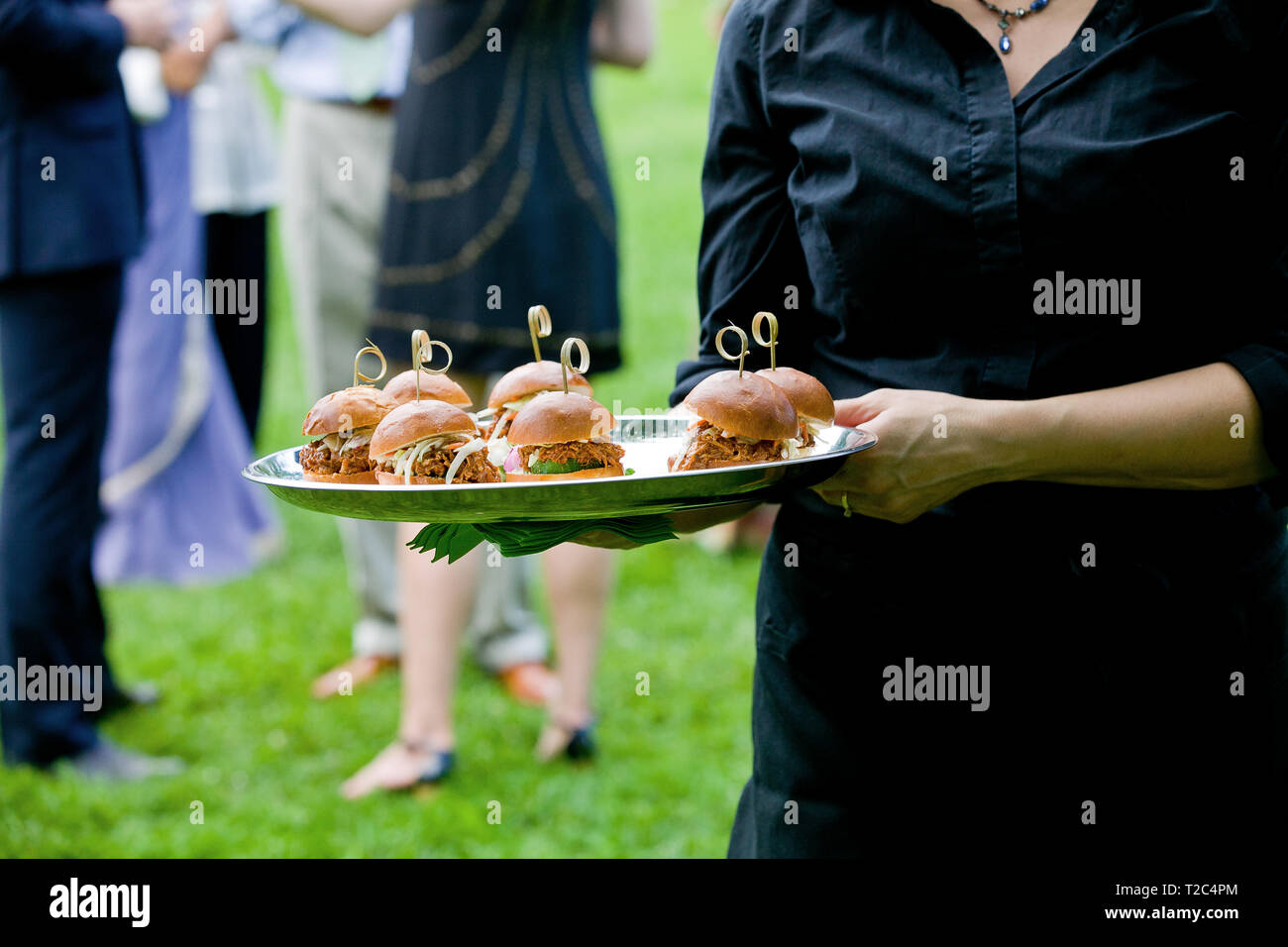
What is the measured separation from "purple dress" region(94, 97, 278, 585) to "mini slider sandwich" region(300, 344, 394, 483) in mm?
4031

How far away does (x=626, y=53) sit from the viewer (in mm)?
4160

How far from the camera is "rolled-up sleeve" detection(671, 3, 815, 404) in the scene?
1.92 metres

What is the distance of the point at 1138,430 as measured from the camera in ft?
5.42

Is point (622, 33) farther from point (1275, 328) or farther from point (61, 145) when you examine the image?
point (1275, 328)

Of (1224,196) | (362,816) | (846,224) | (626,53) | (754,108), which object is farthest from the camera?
(626,53)

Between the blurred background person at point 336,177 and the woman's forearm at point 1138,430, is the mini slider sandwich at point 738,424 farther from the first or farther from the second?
the blurred background person at point 336,177

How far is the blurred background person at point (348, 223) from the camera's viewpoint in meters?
4.69

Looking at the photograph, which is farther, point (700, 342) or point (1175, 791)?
point (700, 342)

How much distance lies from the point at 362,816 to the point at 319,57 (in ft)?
8.41

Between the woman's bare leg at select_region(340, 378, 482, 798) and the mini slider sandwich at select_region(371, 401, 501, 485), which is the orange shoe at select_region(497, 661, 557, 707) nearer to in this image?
the woman's bare leg at select_region(340, 378, 482, 798)

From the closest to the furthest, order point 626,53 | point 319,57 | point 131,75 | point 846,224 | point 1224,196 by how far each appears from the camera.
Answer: point 1224,196
point 846,224
point 626,53
point 319,57
point 131,75

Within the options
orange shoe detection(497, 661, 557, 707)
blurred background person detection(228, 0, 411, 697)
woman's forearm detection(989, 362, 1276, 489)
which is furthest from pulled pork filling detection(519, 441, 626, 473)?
blurred background person detection(228, 0, 411, 697)

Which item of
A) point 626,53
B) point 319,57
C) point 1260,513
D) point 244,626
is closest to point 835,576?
point 1260,513
